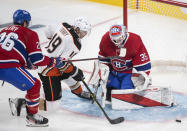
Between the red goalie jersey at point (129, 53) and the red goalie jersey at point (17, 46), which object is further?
the red goalie jersey at point (129, 53)

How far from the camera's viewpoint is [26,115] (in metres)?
2.96

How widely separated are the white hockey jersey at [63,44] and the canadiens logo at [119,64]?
378mm

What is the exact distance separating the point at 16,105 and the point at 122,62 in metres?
0.97

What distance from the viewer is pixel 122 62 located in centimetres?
313

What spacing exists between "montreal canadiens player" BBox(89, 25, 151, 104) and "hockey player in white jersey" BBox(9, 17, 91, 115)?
0.22 m

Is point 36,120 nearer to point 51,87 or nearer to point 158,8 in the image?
point 51,87

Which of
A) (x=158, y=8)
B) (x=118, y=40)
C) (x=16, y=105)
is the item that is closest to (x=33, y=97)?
(x=16, y=105)

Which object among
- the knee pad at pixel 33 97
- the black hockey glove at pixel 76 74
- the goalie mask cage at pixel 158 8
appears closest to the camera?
the knee pad at pixel 33 97

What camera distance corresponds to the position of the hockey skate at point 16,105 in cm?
297

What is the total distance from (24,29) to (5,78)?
0.39m

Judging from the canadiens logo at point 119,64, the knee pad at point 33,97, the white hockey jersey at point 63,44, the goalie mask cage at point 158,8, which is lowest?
the knee pad at point 33,97

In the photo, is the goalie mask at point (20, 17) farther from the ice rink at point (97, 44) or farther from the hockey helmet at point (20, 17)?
the ice rink at point (97, 44)

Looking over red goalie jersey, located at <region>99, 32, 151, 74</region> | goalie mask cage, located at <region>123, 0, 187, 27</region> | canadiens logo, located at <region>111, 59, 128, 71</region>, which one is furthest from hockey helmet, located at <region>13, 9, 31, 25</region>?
goalie mask cage, located at <region>123, 0, 187, 27</region>

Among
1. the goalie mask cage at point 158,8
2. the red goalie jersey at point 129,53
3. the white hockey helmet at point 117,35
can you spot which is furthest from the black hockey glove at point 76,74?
the goalie mask cage at point 158,8
